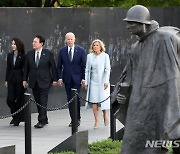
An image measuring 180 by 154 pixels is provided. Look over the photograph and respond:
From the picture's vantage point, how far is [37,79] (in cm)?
1711

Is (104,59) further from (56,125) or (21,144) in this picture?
(21,144)

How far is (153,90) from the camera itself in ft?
29.2

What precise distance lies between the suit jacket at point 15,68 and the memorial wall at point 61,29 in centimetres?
166

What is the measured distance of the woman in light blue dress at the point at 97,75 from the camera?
Answer: 55.2 feet

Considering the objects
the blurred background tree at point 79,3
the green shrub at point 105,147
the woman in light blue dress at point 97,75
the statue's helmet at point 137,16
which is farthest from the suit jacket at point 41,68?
the statue's helmet at point 137,16

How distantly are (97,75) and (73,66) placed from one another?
0.68m

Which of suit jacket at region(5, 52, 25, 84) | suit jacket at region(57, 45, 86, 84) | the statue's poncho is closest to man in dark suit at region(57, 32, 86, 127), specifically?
suit jacket at region(57, 45, 86, 84)

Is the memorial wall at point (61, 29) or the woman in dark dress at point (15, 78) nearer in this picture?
the woman in dark dress at point (15, 78)


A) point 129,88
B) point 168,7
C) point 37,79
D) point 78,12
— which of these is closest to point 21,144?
point 37,79

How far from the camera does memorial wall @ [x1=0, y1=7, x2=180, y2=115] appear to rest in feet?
62.9

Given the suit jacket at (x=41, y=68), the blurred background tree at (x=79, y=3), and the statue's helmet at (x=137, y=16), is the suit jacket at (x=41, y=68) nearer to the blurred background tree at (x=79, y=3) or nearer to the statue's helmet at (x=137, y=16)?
the blurred background tree at (x=79, y=3)

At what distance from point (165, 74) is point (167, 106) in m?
0.36

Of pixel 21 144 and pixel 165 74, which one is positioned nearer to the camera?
pixel 165 74

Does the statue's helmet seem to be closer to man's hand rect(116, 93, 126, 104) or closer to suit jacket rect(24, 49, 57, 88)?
man's hand rect(116, 93, 126, 104)
